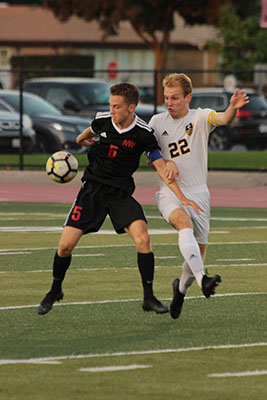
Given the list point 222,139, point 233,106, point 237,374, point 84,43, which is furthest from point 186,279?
point 84,43

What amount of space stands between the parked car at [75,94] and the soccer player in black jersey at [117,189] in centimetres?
1982

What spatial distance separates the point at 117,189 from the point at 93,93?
20660 mm

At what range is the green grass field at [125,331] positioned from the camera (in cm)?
648

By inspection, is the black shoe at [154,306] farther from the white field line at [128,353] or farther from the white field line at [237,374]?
the white field line at [237,374]

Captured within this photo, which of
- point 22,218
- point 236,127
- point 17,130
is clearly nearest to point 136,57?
point 236,127

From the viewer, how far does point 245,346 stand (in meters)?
7.55

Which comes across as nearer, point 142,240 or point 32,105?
point 142,240

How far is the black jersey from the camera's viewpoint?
848cm

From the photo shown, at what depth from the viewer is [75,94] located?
95.5 ft

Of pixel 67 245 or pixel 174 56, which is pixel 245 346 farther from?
pixel 174 56

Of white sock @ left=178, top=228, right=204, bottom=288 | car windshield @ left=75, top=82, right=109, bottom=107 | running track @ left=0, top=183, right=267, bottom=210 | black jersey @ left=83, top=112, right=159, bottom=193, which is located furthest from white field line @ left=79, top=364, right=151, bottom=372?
car windshield @ left=75, top=82, right=109, bottom=107

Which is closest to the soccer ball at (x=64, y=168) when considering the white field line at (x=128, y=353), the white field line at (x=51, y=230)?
the white field line at (x=128, y=353)

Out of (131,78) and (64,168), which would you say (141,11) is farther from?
(64,168)

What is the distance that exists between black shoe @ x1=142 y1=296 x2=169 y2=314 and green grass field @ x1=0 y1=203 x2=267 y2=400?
83 millimetres
